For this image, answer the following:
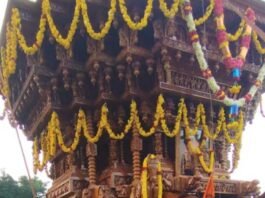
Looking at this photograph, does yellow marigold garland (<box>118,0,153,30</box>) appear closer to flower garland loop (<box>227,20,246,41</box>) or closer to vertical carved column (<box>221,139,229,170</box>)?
flower garland loop (<box>227,20,246,41</box>)

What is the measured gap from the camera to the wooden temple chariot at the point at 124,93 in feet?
27.0

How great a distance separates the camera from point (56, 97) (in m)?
8.96

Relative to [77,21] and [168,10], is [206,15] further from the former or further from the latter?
[77,21]

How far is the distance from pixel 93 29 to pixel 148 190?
119 inches

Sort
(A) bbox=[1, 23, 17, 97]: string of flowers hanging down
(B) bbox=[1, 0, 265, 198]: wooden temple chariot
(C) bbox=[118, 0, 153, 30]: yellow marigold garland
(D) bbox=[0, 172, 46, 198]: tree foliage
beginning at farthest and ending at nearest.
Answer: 1. (D) bbox=[0, 172, 46, 198]: tree foliage
2. (A) bbox=[1, 23, 17, 97]: string of flowers hanging down
3. (B) bbox=[1, 0, 265, 198]: wooden temple chariot
4. (C) bbox=[118, 0, 153, 30]: yellow marigold garland

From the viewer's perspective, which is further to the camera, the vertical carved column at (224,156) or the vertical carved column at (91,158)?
the vertical carved column at (224,156)

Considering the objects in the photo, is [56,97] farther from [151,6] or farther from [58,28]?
[151,6]

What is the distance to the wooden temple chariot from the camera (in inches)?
324

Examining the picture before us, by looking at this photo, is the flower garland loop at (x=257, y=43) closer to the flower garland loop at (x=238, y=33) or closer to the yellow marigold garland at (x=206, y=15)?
the flower garland loop at (x=238, y=33)

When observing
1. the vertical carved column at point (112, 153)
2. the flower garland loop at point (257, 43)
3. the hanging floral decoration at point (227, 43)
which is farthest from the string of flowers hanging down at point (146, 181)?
the flower garland loop at point (257, 43)

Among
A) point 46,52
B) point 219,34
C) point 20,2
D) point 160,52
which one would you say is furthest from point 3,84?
point 219,34

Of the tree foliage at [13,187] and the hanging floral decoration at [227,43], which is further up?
the tree foliage at [13,187]

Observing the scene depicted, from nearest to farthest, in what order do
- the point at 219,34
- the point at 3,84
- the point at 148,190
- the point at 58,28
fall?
the point at 148,190, the point at 219,34, the point at 58,28, the point at 3,84

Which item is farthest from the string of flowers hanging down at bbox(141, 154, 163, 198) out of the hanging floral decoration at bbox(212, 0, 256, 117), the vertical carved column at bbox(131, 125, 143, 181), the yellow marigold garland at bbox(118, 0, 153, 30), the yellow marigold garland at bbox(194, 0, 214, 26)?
the yellow marigold garland at bbox(194, 0, 214, 26)
